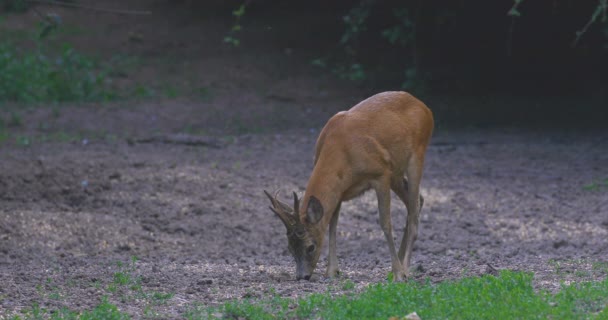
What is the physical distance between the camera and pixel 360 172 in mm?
7840

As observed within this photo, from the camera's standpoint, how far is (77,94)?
59.2 ft

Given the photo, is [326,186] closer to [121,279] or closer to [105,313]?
[121,279]

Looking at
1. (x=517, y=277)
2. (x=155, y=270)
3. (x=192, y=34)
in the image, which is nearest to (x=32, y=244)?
(x=155, y=270)

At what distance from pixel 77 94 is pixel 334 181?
37.4ft

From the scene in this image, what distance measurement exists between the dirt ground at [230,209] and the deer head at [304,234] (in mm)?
169

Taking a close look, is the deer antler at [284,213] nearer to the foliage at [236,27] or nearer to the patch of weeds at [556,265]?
the patch of weeds at [556,265]

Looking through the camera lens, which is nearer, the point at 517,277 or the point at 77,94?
the point at 517,277

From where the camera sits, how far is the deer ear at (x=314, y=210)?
24.8 feet

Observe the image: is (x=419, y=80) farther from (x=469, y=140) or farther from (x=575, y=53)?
(x=575, y=53)

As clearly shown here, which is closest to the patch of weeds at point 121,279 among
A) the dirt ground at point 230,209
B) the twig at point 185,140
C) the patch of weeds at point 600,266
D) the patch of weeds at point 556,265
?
the dirt ground at point 230,209

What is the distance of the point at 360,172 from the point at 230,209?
3536 mm

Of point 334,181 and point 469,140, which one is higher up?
point 334,181

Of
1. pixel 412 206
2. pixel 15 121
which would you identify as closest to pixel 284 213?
pixel 412 206

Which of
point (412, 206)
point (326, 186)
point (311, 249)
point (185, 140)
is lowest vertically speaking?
point (185, 140)
